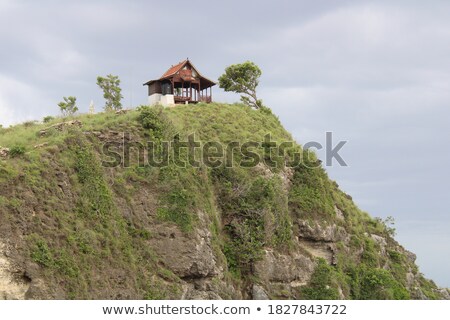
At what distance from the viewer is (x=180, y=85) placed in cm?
5262

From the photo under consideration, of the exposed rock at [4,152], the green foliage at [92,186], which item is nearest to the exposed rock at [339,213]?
the green foliage at [92,186]

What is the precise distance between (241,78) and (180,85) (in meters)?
6.90

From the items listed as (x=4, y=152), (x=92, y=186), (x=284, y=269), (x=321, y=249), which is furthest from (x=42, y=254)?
(x=321, y=249)

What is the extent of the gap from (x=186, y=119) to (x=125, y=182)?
11.7 meters

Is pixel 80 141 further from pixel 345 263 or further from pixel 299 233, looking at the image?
pixel 345 263

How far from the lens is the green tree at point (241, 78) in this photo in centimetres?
5666

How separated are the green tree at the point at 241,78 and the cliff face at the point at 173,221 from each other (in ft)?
31.8

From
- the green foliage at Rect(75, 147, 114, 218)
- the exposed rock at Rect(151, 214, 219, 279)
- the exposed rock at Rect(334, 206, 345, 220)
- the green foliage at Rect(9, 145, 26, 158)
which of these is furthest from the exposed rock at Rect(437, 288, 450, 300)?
the green foliage at Rect(9, 145, 26, 158)

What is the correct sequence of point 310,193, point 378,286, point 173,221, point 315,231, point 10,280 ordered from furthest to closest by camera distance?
point 310,193
point 378,286
point 315,231
point 173,221
point 10,280

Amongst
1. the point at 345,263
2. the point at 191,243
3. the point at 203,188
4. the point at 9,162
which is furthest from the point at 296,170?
the point at 9,162

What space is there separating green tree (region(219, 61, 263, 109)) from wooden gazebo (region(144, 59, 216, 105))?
3.74 meters

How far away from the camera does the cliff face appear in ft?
84.5

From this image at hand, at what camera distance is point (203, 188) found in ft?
115

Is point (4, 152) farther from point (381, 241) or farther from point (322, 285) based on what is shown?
point (381, 241)
